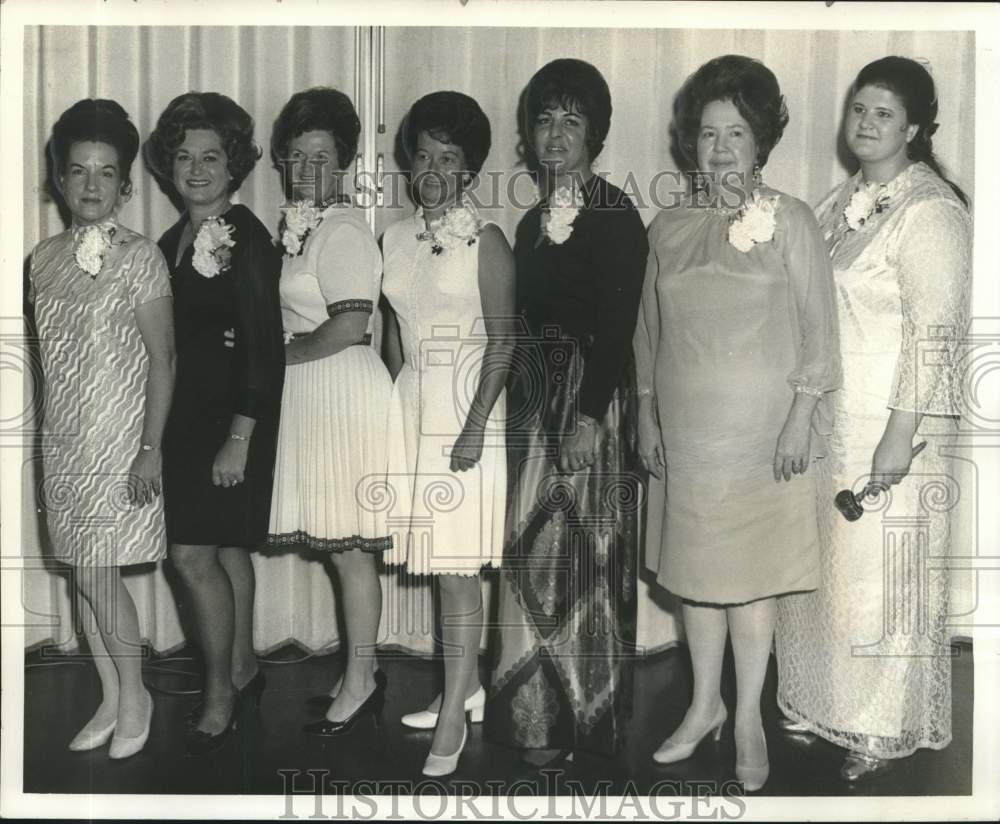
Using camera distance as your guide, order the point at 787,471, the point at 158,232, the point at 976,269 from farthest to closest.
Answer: the point at 158,232
the point at 976,269
the point at 787,471

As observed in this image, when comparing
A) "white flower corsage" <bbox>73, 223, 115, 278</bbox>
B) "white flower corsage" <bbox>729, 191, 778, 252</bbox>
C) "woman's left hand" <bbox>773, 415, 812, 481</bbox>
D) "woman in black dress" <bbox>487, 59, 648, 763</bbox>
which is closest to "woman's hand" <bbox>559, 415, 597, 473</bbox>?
"woman in black dress" <bbox>487, 59, 648, 763</bbox>

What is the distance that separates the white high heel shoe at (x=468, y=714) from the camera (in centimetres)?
303

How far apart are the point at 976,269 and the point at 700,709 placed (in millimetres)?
1455

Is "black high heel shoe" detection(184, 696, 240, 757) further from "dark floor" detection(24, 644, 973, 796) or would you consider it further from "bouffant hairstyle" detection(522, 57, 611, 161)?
"bouffant hairstyle" detection(522, 57, 611, 161)

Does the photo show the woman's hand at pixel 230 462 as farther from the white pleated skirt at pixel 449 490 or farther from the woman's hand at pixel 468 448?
the woman's hand at pixel 468 448

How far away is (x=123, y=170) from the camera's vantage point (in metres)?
2.92

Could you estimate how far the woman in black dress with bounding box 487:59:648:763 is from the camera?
2770 millimetres

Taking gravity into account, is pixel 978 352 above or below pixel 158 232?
below

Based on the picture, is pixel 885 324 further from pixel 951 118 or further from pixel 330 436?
pixel 330 436

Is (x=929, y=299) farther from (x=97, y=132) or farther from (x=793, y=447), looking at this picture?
(x=97, y=132)

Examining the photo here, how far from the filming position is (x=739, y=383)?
272cm

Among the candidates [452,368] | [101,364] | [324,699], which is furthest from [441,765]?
[101,364]

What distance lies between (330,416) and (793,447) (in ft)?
4.11

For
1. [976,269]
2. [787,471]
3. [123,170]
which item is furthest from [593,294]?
[123,170]
